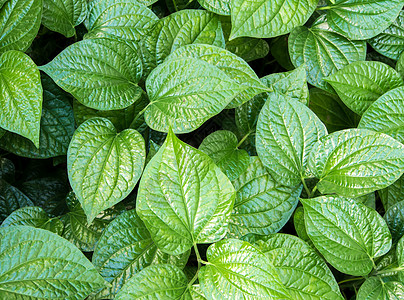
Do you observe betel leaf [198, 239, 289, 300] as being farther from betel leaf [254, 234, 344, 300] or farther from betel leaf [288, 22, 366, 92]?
betel leaf [288, 22, 366, 92]

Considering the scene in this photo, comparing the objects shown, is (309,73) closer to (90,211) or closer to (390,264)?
(390,264)

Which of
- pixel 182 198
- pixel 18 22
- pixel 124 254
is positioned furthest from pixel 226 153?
pixel 18 22

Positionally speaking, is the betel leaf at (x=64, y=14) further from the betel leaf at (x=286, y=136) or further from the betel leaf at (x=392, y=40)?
the betel leaf at (x=392, y=40)

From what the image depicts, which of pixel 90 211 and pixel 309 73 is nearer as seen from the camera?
pixel 90 211

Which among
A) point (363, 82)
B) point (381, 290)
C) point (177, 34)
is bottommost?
point (381, 290)

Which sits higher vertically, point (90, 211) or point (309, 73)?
point (309, 73)

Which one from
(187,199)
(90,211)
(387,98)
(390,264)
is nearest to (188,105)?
(187,199)

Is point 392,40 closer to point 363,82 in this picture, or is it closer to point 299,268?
point 363,82
